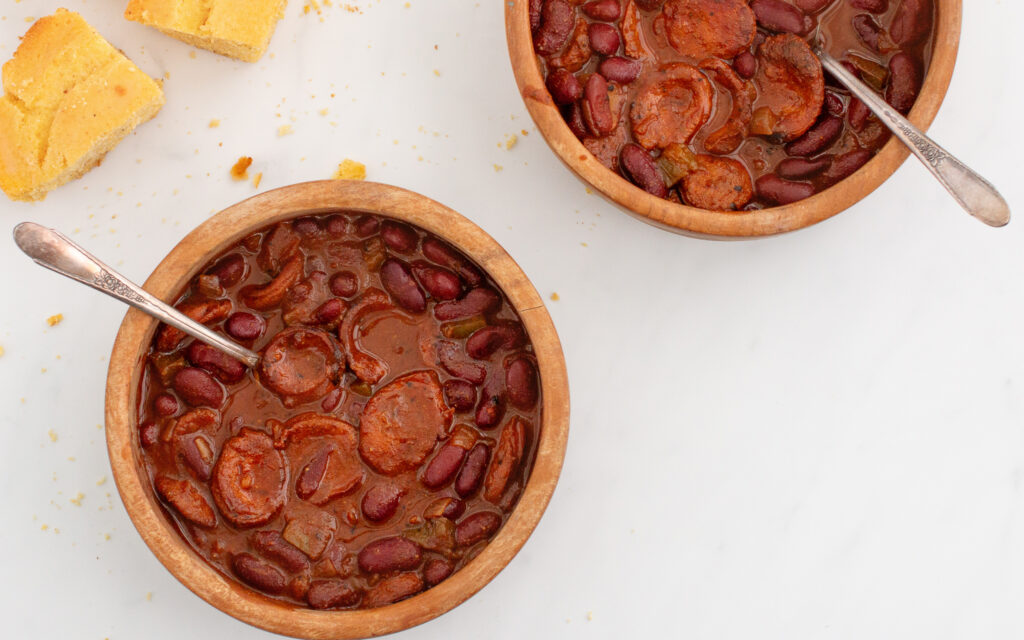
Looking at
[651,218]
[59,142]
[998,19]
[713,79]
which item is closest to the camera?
[651,218]

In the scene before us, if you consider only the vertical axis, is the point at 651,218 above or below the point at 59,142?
above

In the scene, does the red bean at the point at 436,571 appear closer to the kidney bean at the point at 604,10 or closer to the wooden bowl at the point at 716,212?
the wooden bowl at the point at 716,212

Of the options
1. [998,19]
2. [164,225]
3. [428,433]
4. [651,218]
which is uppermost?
[998,19]

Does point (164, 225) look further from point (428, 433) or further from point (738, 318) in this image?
point (738, 318)

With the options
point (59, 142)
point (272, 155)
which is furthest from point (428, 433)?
point (59, 142)

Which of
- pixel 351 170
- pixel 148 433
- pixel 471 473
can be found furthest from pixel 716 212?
pixel 148 433

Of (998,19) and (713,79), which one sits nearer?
(713,79)

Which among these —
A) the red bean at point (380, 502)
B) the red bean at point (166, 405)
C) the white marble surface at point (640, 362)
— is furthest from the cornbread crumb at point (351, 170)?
the red bean at point (380, 502)

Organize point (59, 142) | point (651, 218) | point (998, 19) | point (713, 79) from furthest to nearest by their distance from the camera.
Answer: point (998, 19)
point (59, 142)
point (713, 79)
point (651, 218)
